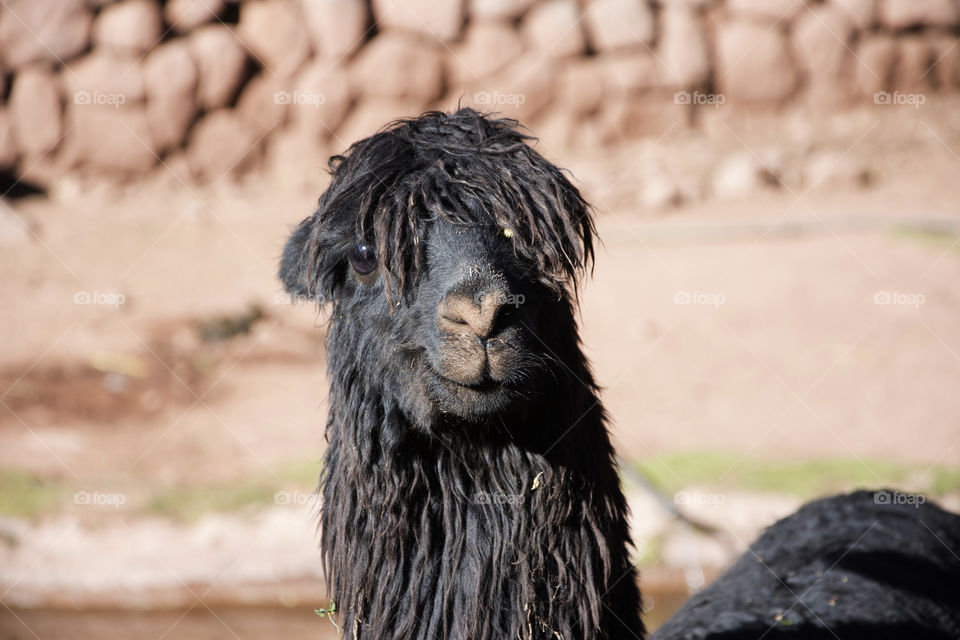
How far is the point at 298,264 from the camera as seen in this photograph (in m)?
3.01

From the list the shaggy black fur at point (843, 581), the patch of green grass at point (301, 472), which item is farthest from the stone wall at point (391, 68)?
the shaggy black fur at point (843, 581)

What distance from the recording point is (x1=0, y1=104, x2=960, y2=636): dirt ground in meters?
7.66

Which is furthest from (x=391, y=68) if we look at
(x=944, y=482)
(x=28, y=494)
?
(x=944, y=482)

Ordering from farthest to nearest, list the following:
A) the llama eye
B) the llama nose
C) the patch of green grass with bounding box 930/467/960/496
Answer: the patch of green grass with bounding box 930/467/960/496, the llama eye, the llama nose

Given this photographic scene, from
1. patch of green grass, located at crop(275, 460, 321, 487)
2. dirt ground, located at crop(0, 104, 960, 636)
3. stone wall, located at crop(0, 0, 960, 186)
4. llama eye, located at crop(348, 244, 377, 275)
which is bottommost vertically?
llama eye, located at crop(348, 244, 377, 275)

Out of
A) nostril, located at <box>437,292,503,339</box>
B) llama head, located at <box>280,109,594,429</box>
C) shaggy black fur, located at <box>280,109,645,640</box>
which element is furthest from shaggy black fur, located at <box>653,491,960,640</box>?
nostril, located at <box>437,292,503,339</box>

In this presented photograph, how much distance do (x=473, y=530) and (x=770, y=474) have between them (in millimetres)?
4655

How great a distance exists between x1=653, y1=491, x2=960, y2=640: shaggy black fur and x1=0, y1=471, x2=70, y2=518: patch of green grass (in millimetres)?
4883

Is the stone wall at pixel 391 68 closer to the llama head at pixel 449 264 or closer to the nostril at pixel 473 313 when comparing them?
the llama head at pixel 449 264

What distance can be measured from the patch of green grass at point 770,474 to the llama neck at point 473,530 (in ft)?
13.5

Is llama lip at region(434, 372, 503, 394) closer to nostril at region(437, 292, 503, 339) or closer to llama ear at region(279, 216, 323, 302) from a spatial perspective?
nostril at region(437, 292, 503, 339)

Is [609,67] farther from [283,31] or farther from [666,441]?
[666,441]

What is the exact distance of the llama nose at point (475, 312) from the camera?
2387 mm

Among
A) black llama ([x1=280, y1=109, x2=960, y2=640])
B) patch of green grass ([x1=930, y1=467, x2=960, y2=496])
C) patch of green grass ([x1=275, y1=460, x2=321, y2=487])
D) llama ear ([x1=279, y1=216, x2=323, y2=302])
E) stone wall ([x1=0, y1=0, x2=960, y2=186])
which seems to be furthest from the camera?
stone wall ([x1=0, y1=0, x2=960, y2=186])
